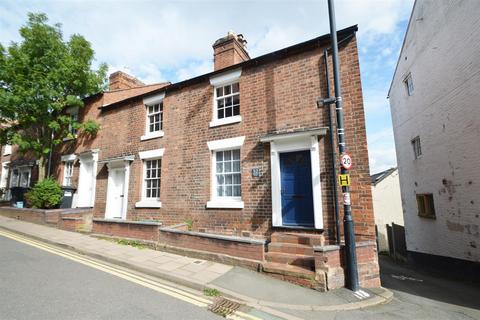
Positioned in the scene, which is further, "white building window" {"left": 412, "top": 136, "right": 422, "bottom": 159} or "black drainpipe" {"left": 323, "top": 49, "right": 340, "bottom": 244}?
"white building window" {"left": 412, "top": 136, "right": 422, "bottom": 159}

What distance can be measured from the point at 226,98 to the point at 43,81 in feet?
32.2

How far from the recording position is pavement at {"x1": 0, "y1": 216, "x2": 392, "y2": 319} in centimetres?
439

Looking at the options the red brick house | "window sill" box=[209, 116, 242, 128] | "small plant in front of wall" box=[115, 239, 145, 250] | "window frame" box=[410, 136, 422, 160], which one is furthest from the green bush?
"window frame" box=[410, 136, 422, 160]

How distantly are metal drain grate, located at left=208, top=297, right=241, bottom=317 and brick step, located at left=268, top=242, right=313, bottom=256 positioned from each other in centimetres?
206

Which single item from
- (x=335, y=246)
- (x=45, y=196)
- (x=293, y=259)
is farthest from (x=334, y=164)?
(x=45, y=196)

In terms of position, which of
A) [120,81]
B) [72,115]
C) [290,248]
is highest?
[120,81]

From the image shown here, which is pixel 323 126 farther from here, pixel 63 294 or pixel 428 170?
pixel 428 170

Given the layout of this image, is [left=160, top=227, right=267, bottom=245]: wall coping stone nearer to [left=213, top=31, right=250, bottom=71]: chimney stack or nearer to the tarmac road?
the tarmac road

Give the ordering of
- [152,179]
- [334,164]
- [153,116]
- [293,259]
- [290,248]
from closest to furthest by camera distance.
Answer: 1. [293,259]
2. [290,248]
3. [334,164]
4. [152,179]
5. [153,116]

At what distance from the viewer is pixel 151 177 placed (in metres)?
10.0

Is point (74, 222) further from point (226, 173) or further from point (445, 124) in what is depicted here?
point (445, 124)

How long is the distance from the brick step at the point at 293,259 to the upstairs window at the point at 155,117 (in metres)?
7.11

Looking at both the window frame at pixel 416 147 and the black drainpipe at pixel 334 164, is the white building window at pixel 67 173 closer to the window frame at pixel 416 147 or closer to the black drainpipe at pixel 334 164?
the black drainpipe at pixel 334 164

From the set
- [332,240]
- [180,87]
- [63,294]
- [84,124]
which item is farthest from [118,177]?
[332,240]
